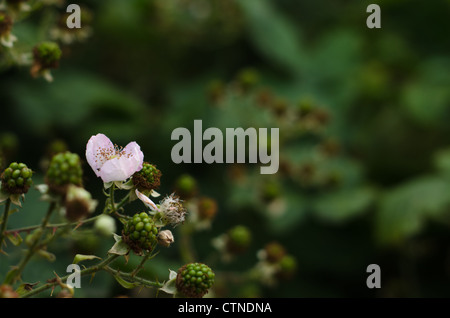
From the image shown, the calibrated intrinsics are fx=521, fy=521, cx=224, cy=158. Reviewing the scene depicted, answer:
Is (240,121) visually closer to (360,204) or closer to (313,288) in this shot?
(360,204)

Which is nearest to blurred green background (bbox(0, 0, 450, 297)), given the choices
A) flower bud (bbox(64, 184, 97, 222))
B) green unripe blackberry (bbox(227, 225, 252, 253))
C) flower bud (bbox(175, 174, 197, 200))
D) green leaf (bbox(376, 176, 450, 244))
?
green leaf (bbox(376, 176, 450, 244))

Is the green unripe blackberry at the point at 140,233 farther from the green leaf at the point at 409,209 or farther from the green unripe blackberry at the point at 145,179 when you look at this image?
the green leaf at the point at 409,209

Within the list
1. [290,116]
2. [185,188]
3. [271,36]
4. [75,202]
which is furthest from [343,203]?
[75,202]

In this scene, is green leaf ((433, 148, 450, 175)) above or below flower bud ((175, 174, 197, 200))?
above

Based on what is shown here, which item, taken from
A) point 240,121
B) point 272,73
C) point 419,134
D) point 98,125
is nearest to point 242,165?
point 240,121

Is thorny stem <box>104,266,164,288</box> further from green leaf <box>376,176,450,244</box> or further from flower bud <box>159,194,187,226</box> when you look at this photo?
green leaf <box>376,176,450,244</box>

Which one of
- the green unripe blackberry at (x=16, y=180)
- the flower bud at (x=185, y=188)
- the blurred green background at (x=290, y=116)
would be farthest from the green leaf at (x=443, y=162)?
the green unripe blackberry at (x=16, y=180)

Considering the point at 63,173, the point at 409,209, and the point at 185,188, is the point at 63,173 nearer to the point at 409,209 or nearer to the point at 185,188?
the point at 185,188
